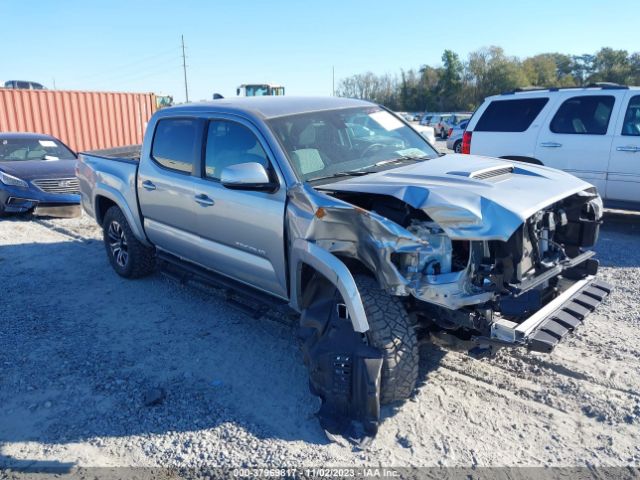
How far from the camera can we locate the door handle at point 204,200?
4505 mm

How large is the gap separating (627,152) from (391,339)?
605cm

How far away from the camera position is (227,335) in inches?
185

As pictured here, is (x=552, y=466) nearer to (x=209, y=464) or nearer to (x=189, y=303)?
(x=209, y=464)

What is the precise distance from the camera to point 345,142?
4367 mm

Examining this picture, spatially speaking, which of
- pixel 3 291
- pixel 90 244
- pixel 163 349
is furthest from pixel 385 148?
pixel 90 244

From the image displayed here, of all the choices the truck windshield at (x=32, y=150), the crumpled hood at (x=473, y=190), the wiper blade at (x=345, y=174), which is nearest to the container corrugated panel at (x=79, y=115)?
the truck windshield at (x=32, y=150)

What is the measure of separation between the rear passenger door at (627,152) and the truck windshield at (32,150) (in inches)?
396

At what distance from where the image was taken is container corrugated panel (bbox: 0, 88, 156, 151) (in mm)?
15719

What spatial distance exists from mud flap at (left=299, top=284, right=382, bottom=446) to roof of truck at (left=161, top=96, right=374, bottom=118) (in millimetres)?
1717

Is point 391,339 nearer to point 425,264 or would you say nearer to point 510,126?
point 425,264

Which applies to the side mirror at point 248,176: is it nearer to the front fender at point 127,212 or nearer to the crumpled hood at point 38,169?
the front fender at point 127,212

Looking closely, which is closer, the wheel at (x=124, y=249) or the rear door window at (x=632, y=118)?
the wheel at (x=124, y=249)

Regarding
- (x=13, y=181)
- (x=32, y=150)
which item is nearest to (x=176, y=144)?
(x=13, y=181)

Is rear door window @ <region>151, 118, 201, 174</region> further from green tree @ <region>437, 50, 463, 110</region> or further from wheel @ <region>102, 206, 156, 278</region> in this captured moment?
green tree @ <region>437, 50, 463, 110</region>
